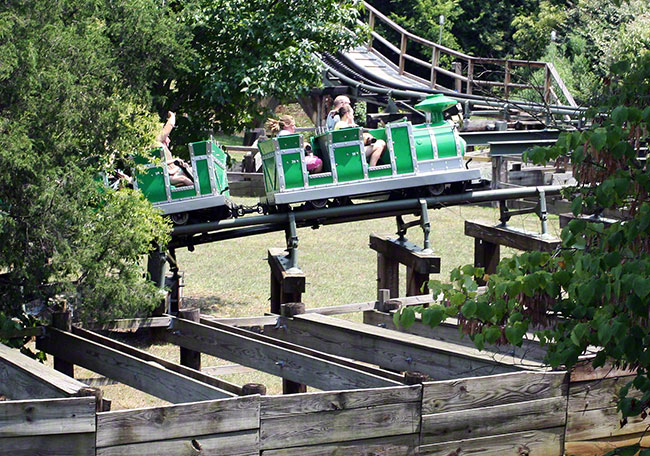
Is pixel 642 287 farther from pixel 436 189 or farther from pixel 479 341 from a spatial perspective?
pixel 436 189

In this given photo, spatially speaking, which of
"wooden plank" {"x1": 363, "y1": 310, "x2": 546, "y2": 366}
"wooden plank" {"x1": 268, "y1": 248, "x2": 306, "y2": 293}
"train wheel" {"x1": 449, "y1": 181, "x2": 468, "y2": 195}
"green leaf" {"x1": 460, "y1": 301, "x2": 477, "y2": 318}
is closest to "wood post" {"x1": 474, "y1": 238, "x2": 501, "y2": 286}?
"train wheel" {"x1": 449, "y1": 181, "x2": 468, "y2": 195}

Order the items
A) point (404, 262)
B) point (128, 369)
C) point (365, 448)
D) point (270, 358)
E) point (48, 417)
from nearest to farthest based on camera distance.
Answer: point (48, 417), point (365, 448), point (128, 369), point (270, 358), point (404, 262)

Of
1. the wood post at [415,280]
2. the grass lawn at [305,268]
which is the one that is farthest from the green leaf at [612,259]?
the wood post at [415,280]

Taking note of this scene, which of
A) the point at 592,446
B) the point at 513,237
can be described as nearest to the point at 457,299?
the point at 592,446

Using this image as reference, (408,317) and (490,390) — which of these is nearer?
(408,317)

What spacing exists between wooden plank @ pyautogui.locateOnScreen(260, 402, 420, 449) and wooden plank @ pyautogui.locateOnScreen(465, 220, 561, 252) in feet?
16.8

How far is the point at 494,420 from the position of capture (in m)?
5.82

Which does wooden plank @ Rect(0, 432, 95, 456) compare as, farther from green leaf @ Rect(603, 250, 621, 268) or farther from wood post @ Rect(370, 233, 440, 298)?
wood post @ Rect(370, 233, 440, 298)

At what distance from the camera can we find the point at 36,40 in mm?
6840

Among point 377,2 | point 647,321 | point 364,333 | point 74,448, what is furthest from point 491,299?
point 377,2

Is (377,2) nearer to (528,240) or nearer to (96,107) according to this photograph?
(528,240)

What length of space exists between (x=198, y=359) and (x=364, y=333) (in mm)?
1730

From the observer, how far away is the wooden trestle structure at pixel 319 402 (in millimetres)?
5023

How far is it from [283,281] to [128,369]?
11.6 feet
